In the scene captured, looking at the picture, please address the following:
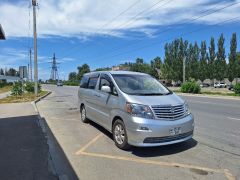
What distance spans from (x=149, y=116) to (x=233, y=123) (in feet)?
17.7

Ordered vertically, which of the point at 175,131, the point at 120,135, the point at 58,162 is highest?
the point at 175,131

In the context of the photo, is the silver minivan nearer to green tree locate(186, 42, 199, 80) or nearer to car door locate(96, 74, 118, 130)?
car door locate(96, 74, 118, 130)

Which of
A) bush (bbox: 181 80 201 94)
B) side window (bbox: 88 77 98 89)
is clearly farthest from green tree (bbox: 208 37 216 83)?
side window (bbox: 88 77 98 89)

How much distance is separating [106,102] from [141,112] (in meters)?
1.72

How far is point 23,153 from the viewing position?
6.84m

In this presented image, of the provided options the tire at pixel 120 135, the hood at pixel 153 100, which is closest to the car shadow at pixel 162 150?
the tire at pixel 120 135

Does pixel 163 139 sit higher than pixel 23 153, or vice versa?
pixel 163 139

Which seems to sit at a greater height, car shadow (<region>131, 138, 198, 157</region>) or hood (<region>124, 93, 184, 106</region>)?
hood (<region>124, 93, 184, 106</region>)

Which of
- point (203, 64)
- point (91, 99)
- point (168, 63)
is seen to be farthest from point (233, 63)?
point (91, 99)

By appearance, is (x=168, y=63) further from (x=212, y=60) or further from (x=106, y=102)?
(x=106, y=102)

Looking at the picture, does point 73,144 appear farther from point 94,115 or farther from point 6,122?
point 6,122

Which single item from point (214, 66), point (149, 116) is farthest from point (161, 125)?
point (214, 66)

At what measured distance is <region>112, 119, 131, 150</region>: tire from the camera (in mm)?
6895

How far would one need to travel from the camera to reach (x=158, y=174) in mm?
5398
